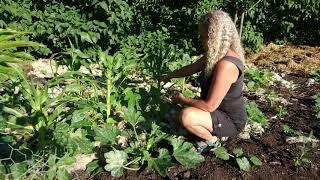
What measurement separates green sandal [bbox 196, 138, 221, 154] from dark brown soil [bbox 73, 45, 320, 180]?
2.4 inches

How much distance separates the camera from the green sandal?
4.06 metres

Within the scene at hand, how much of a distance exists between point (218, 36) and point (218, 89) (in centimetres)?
42

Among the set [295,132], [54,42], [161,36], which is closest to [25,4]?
[54,42]

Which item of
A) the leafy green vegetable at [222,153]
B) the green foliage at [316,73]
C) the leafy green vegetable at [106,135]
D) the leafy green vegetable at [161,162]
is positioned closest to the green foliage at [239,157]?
the leafy green vegetable at [222,153]

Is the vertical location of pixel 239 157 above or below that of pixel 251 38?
below

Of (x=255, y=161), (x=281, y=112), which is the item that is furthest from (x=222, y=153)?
(x=281, y=112)

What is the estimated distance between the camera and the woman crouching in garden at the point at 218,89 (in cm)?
380

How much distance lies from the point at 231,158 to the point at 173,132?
629 millimetres

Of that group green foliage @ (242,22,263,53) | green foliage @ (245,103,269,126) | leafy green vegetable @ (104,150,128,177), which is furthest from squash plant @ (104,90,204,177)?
green foliage @ (242,22,263,53)

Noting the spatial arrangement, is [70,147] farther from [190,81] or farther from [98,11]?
[98,11]

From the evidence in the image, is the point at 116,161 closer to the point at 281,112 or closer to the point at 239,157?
the point at 239,157

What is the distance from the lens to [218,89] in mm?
3787

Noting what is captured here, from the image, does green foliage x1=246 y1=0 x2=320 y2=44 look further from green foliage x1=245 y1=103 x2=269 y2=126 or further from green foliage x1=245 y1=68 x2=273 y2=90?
green foliage x1=245 y1=103 x2=269 y2=126

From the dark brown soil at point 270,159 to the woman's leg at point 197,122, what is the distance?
21 centimetres
